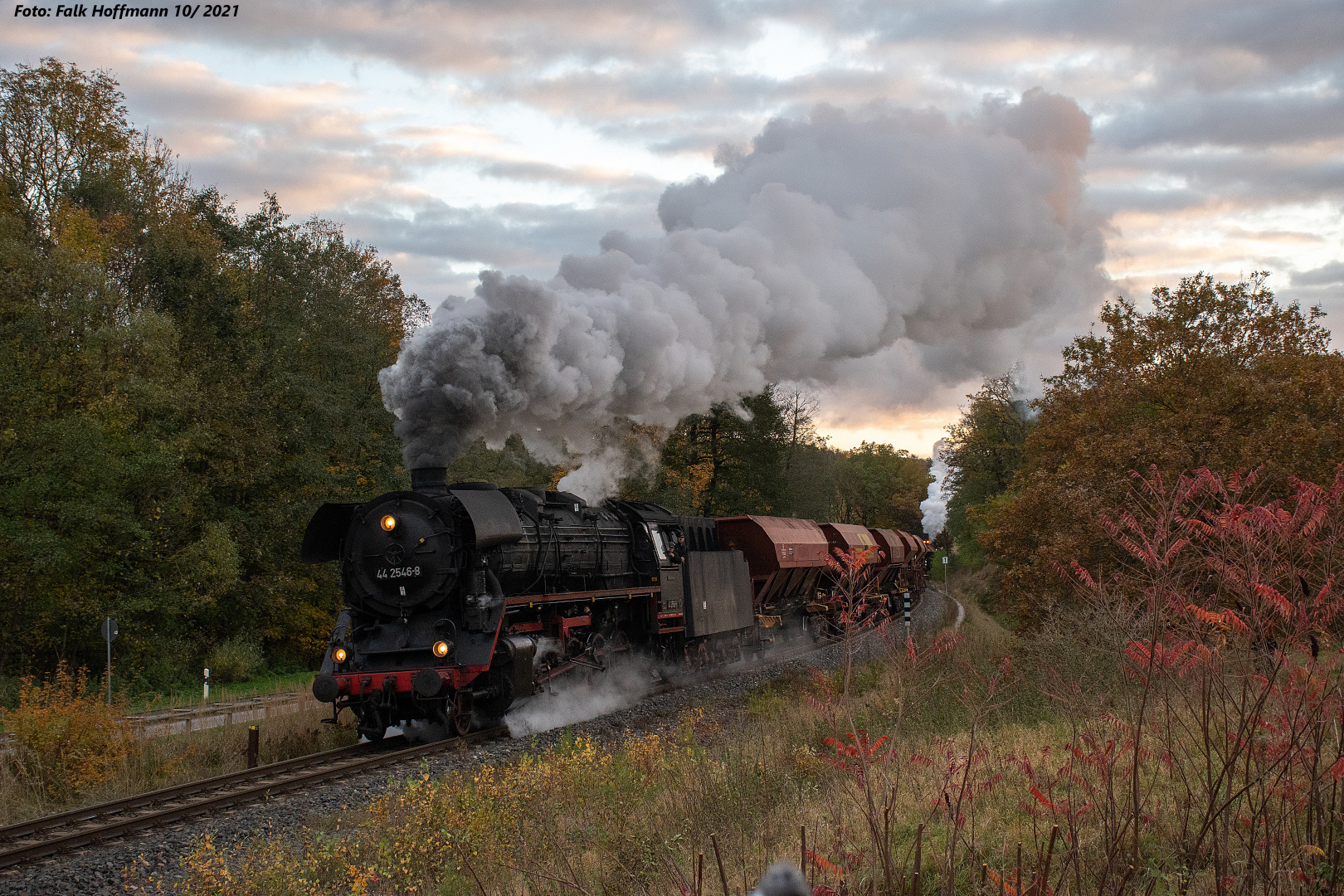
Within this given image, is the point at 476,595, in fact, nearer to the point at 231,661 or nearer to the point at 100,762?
the point at 100,762

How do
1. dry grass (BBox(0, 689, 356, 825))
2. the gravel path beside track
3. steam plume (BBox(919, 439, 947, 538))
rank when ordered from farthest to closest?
steam plume (BBox(919, 439, 947, 538)) < dry grass (BBox(0, 689, 356, 825)) < the gravel path beside track

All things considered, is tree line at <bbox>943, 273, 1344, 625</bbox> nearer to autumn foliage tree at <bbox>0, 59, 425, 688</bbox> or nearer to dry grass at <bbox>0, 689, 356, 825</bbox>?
dry grass at <bbox>0, 689, 356, 825</bbox>

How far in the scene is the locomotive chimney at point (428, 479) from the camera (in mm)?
15108

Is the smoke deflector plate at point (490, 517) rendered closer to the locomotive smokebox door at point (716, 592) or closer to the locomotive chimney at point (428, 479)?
the locomotive chimney at point (428, 479)

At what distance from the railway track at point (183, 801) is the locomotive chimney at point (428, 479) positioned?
368 centimetres

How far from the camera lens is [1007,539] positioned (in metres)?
25.3

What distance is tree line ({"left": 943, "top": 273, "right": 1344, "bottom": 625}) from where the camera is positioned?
2120 cm

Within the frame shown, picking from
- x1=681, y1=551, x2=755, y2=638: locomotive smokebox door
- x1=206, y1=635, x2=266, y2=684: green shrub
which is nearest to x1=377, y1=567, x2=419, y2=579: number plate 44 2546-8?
x1=681, y1=551, x2=755, y2=638: locomotive smokebox door

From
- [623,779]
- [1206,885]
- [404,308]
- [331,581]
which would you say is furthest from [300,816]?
[404,308]

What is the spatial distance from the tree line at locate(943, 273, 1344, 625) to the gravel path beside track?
7.49m

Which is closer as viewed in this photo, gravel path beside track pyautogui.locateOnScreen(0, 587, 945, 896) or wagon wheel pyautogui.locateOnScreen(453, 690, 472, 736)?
gravel path beside track pyautogui.locateOnScreen(0, 587, 945, 896)

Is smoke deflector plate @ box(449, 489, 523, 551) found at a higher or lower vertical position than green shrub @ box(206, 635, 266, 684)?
higher

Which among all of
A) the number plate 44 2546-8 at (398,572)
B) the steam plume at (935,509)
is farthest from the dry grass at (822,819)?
the steam plume at (935,509)

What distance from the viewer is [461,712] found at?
14.3 m
